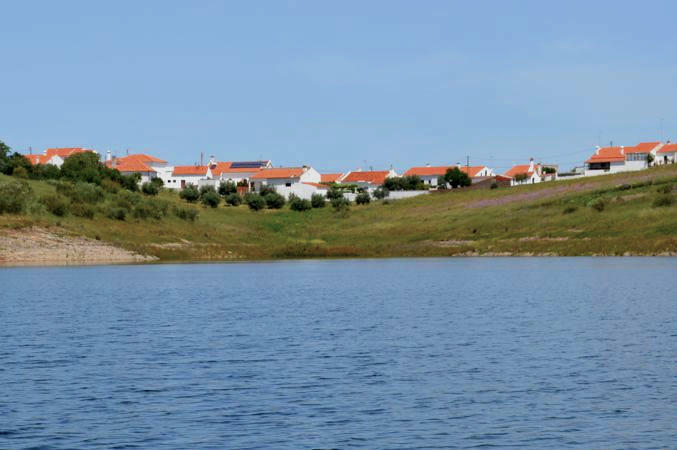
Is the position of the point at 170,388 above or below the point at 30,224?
below

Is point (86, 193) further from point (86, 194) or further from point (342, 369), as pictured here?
point (342, 369)

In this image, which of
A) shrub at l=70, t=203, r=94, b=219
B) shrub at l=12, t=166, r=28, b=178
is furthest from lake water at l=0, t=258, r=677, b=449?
shrub at l=12, t=166, r=28, b=178

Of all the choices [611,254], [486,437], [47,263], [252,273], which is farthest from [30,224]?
[486,437]

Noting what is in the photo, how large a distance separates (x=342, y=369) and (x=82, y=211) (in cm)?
10674

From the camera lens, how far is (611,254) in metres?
121

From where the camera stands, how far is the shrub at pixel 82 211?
448 feet

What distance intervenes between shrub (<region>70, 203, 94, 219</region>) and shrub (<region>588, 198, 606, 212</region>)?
66.7 meters

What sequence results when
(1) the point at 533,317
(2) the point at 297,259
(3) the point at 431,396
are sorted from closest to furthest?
(3) the point at 431,396, (1) the point at 533,317, (2) the point at 297,259

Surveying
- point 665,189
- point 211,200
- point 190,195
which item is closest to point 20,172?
point 211,200

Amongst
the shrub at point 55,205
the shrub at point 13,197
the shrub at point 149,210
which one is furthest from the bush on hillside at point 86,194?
the shrub at point 13,197

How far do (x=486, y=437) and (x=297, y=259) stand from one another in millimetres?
113813

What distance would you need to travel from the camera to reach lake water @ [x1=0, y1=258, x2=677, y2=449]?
26.3 meters

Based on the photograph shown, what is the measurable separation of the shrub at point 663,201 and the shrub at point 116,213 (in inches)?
2748

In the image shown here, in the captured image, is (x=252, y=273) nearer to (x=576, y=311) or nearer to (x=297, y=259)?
(x=297, y=259)
